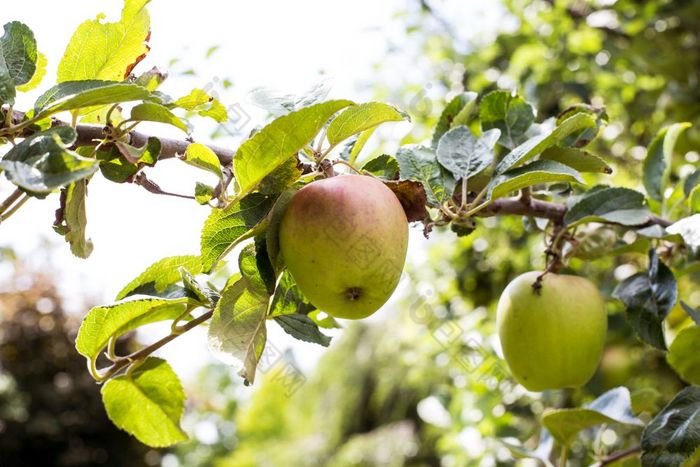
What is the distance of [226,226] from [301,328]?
143 millimetres

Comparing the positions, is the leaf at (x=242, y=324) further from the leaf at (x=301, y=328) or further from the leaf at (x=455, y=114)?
the leaf at (x=455, y=114)

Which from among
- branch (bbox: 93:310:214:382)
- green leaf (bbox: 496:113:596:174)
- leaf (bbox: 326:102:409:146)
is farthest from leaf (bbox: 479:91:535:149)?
branch (bbox: 93:310:214:382)

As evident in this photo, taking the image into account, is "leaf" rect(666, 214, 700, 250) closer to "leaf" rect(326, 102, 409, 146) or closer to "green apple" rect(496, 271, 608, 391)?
"green apple" rect(496, 271, 608, 391)

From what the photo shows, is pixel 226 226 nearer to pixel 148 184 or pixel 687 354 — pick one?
pixel 148 184

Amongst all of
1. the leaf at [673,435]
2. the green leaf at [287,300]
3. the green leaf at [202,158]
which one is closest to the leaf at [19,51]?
the green leaf at [202,158]

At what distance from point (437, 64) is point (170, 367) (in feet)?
5.85

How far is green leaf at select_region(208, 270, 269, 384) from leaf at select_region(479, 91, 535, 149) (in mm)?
355

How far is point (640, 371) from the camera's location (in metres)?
1.64

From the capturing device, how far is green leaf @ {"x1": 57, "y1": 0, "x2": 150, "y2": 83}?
569 mm

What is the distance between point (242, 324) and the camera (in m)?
0.54

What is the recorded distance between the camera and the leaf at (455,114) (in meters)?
0.77

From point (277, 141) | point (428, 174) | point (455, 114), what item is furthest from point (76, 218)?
point (455, 114)

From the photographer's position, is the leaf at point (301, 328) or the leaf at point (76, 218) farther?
the leaf at point (301, 328)

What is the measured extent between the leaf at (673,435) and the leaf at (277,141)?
17.1 inches
